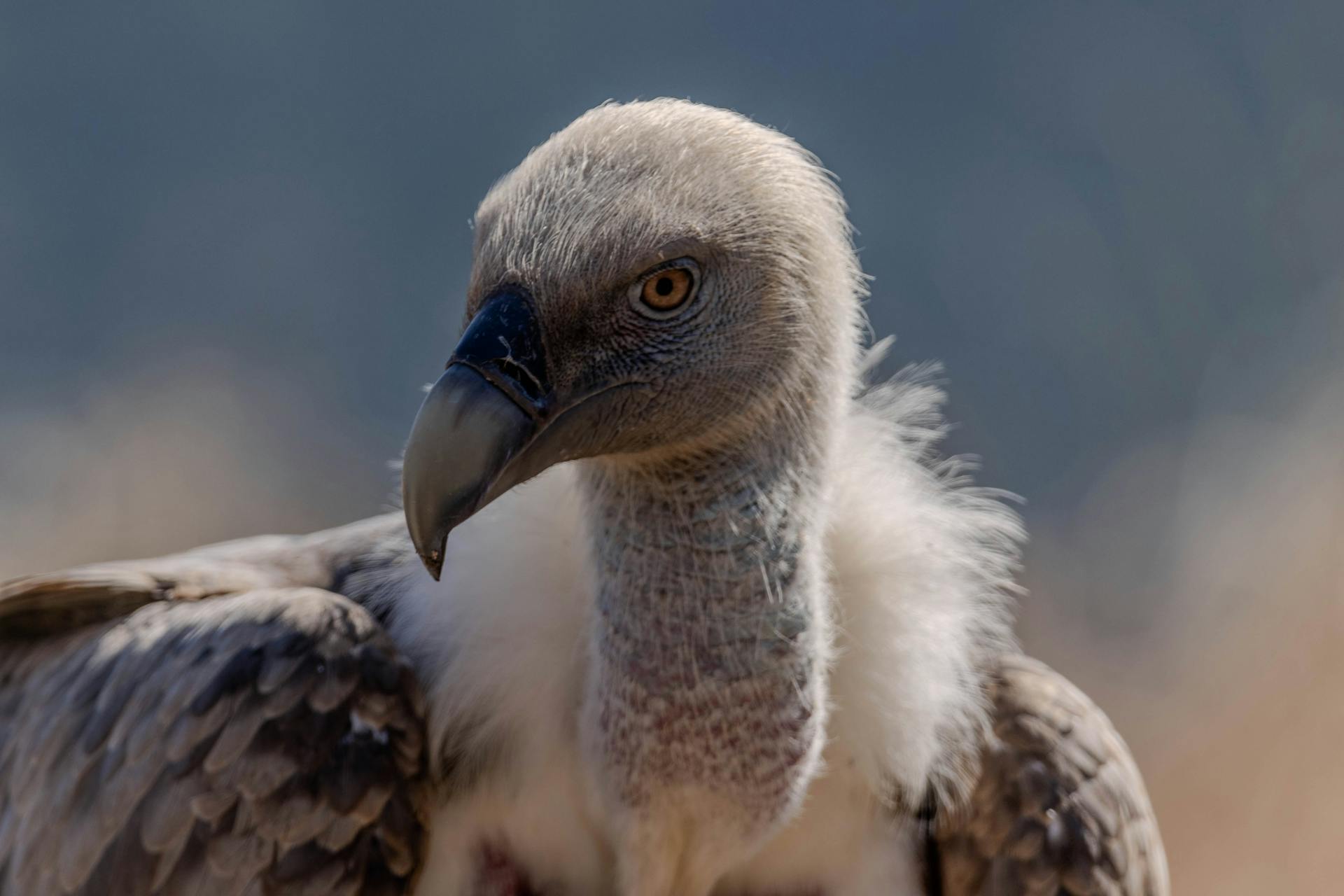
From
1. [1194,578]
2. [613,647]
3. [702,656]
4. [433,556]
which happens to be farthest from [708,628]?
[1194,578]

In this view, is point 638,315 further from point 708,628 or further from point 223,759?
point 223,759

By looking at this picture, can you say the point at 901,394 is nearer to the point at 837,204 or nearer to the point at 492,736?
the point at 837,204

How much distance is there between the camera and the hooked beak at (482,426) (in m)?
1.77

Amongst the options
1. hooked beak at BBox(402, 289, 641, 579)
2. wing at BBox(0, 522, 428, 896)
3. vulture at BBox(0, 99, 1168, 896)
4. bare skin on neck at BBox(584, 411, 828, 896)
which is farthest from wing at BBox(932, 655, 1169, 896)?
hooked beak at BBox(402, 289, 641, 579)

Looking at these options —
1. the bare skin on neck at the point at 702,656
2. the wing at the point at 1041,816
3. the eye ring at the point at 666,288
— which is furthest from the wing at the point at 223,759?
the wing at the point at 1041,816

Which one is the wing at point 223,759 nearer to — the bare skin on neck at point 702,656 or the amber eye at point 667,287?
the bare skin on neck at point 702,656

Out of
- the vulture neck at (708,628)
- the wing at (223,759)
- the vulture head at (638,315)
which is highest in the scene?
the vulture head at (638,315)

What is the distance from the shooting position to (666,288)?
199cm

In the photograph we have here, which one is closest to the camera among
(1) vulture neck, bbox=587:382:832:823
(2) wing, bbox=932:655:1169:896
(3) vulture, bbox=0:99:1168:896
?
(3) vulture, bbox=0:99:1168:896

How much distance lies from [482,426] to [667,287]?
0.36 meters

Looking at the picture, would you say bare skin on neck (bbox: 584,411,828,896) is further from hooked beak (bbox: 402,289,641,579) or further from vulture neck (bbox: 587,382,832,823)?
hooked beak (bbox: 402,289,641,579)

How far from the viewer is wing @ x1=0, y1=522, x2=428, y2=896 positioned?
2162 millimetres

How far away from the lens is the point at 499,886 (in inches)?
93.7

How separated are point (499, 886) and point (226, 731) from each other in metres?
0.51
